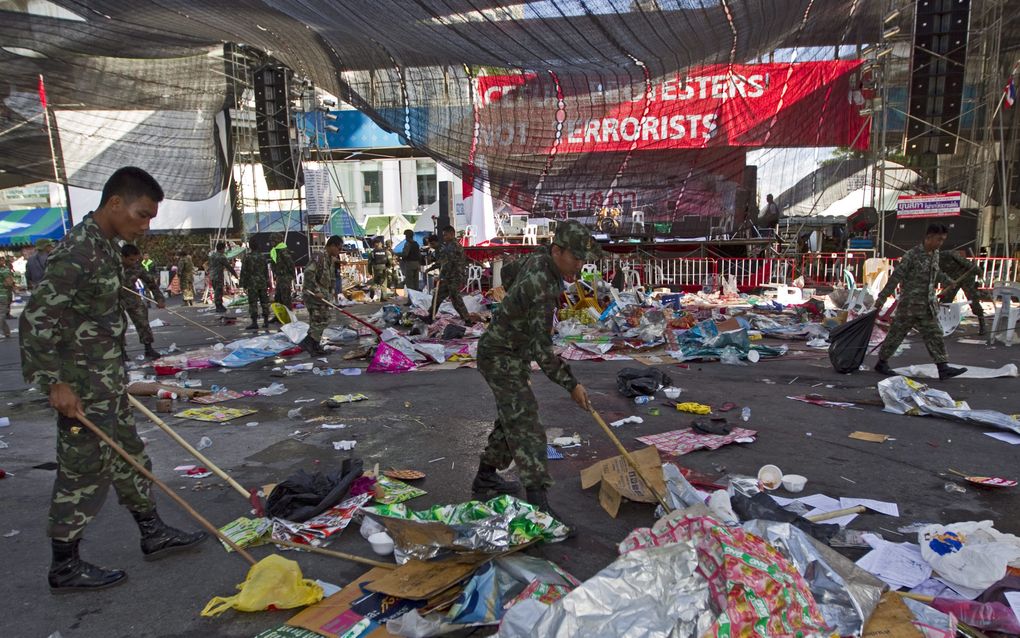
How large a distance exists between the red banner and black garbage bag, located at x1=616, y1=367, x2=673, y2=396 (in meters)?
6.33

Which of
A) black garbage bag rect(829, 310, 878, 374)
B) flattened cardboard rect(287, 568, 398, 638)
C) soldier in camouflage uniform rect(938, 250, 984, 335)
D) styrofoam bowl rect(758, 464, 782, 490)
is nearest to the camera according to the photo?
flattened cardboard rect(287, 568, 398, 638)

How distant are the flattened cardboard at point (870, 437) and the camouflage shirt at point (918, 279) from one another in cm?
233

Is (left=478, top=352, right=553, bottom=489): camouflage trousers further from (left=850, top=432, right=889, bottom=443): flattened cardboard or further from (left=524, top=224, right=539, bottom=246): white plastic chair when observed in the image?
(left=524, top=224, right=539, bottom=246): white plastic chair

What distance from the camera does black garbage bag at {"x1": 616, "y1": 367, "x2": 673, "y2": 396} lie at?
6406 millimetres

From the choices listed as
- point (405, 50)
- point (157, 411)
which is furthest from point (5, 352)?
point (405, 50)

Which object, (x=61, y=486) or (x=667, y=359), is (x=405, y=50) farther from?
(x=61, y=486)

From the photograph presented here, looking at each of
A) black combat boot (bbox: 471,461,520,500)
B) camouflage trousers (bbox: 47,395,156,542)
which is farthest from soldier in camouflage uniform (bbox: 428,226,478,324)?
camouflage trousers (bbox: 47,395,156,542)

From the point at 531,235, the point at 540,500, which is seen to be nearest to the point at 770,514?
the point at 540,500

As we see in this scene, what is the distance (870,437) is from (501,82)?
27.7 ft

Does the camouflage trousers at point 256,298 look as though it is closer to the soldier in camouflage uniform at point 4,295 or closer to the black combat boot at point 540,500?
the soldier in camouflage uniform at point 4,295

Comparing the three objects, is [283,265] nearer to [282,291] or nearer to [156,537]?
[282,291]

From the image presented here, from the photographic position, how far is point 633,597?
2045 millimetres

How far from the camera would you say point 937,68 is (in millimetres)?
13328

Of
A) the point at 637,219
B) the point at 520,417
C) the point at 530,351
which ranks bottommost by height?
the point at 520,417
